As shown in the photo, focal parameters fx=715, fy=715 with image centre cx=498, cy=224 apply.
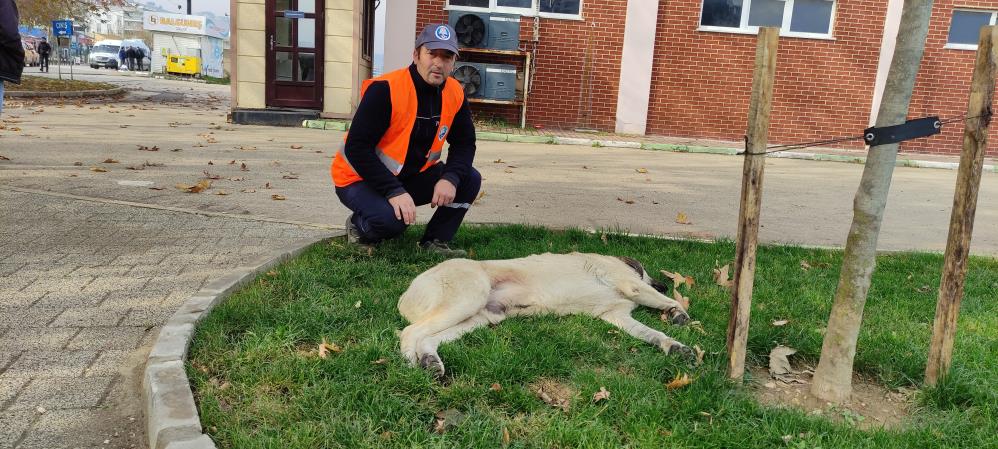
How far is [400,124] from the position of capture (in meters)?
4.65

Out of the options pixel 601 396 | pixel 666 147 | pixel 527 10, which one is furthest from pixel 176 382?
pixel 527 10

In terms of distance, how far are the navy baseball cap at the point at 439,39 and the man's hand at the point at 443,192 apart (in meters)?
→ 0.85

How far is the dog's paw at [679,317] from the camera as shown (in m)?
3.81

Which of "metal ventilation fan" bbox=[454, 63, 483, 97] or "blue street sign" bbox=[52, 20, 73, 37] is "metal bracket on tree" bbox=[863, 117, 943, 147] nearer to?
"metal ventilation fan" bbox=[454, 63, 483, 97]

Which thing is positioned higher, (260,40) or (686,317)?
(260,40)

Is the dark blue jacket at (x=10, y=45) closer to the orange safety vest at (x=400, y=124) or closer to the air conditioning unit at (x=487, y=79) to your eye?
the orange safety vest at (x=400, y=124)

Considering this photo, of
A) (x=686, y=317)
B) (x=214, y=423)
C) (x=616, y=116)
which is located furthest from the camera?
(x=616, y=116)

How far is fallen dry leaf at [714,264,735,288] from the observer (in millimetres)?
4570

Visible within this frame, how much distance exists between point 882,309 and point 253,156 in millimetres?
8445

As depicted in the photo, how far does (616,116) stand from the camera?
1652 cm

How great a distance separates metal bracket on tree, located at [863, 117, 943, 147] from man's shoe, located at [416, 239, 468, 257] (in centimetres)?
279

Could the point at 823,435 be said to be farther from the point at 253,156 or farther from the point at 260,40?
the point at 260,40

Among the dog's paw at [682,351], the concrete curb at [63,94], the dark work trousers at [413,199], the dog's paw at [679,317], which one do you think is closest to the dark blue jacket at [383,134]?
the dark work trousers at [413,199]

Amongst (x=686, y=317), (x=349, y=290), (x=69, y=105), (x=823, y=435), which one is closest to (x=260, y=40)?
(x=69, y=105)
